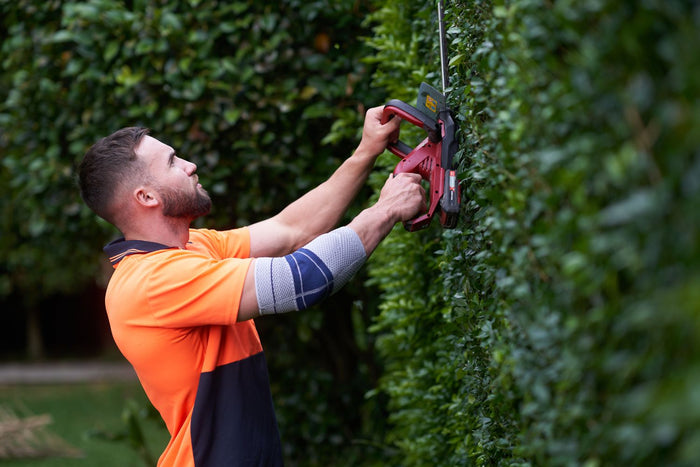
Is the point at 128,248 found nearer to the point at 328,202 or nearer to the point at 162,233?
the point at 162,233

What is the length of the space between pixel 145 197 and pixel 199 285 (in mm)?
525

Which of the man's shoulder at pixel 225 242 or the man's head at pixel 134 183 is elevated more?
the man's head at pixel 134 183

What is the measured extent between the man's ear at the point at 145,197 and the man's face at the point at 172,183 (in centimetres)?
2

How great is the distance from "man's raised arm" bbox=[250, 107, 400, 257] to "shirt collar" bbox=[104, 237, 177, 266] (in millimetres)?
566

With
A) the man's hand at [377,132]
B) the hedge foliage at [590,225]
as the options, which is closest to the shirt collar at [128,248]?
the man's hand at [377,132]

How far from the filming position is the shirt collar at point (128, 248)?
96.9 inches

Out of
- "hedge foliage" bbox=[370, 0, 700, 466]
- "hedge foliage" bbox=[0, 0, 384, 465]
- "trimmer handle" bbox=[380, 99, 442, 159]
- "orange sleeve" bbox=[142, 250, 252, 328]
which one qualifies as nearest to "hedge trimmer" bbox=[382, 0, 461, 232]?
"trimmer handle" bbox=[380, 99, 442, 159]

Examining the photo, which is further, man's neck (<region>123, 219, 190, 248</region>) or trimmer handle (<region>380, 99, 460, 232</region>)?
man's neck (<region>123, 219, 190, 248</region>)

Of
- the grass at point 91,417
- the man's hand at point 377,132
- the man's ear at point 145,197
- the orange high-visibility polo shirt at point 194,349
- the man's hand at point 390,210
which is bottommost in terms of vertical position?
the grass at point 91,417

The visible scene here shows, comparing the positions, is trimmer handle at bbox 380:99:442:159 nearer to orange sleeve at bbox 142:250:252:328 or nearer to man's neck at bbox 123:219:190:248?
orange sleeve at bbox 142:250:252:328

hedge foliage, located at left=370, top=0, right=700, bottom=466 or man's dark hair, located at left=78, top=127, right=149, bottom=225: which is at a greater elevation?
hedge foliage, located at left=370, top=0, right=700, bottom=466

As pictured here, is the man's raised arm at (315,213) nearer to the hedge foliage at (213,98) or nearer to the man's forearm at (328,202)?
the man's forearm at (328,202)

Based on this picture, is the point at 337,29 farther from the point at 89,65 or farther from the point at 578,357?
the point at 578,357

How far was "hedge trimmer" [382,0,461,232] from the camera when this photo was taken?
86.1 inches
